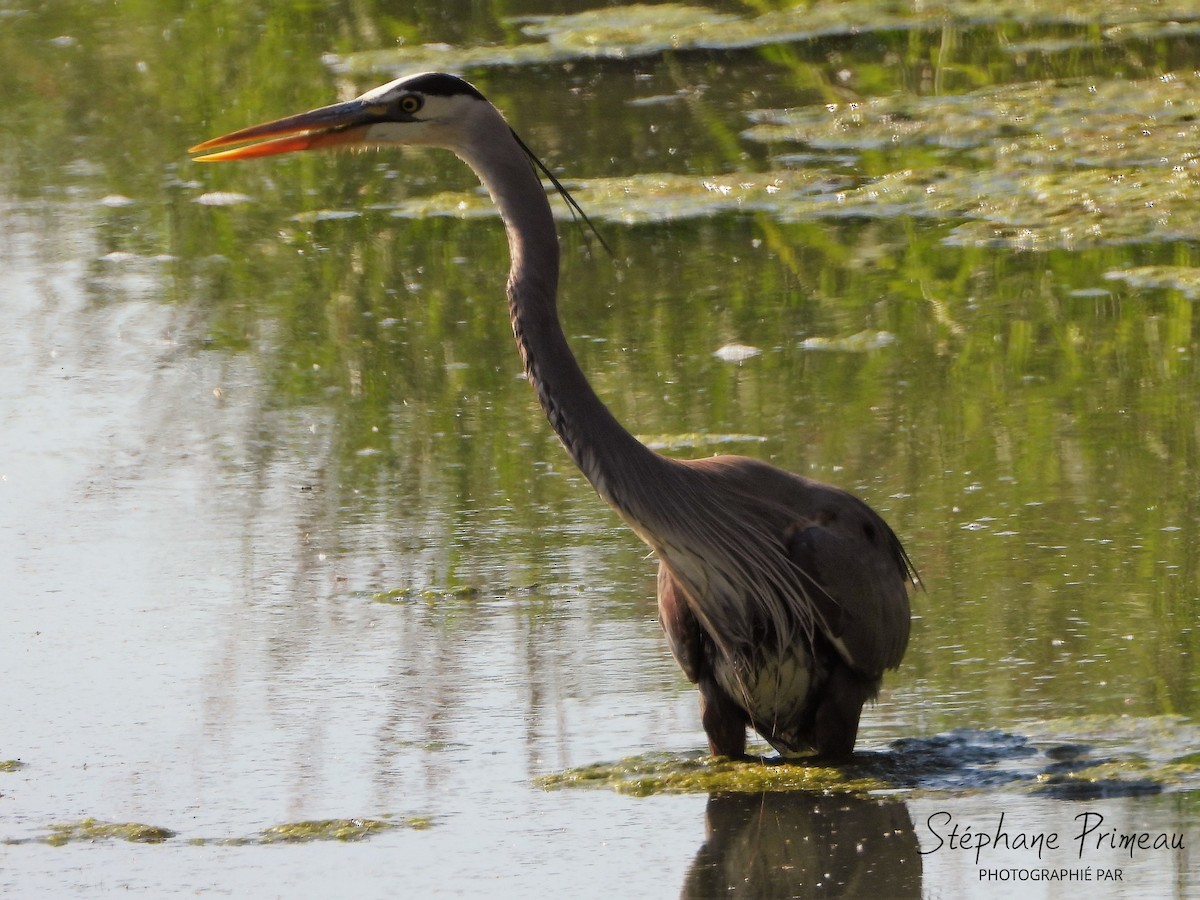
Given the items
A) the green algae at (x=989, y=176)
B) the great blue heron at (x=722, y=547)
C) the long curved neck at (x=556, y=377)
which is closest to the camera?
the long curved neck at (x=556, y=377)

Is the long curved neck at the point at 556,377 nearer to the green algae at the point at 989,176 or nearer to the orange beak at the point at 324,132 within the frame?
the orange beak at the point at 324,132

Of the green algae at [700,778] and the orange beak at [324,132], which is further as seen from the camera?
→ the orange beak at [324,132]

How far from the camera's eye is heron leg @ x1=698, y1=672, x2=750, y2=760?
4270mm

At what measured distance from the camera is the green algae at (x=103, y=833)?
3.94m

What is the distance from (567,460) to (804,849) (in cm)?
240

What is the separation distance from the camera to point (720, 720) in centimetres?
427

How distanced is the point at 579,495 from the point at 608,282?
6.48ft

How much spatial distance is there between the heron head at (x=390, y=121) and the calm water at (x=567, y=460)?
125 centimetres

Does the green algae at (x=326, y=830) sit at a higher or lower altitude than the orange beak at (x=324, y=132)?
lower

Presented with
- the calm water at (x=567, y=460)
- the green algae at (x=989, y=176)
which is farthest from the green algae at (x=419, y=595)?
the green algae at (x=989, y=176)

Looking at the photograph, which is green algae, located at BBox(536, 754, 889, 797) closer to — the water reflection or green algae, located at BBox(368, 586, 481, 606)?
the water reflection

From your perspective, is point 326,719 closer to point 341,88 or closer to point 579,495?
point 579,495

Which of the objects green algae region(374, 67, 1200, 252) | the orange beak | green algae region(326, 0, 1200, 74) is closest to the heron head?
the orange beak

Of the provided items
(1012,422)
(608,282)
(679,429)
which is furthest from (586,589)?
(608,282)
